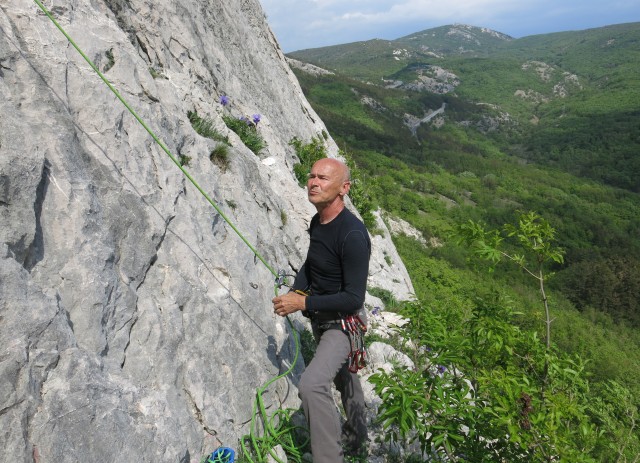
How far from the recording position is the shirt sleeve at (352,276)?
336 centimetres

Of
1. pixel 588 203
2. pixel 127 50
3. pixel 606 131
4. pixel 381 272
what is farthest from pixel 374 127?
pixel 127 50

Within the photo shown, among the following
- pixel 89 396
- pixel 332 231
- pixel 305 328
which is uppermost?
pixel 332 231

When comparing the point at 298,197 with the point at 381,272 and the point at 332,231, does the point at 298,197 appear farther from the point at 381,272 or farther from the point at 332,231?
the point at 381,272

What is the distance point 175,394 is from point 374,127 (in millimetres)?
144242

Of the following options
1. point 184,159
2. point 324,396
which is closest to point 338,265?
point 324,396

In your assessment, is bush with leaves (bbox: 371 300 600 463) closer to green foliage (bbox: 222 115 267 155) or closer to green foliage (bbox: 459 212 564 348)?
green foliage (bbox: 459 212 564 348)

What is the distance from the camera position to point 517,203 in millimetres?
92000

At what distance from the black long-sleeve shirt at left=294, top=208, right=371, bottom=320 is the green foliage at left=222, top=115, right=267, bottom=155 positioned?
5471 mm

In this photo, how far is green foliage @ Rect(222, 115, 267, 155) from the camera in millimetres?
8531

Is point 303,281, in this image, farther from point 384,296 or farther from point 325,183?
point 384,296

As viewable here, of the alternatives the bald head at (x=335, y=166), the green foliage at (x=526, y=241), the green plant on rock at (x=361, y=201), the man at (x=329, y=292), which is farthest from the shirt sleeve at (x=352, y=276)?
the green plant on rock at (x=361, y=201)

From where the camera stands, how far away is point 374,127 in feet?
462

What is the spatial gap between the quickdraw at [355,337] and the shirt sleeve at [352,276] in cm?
20

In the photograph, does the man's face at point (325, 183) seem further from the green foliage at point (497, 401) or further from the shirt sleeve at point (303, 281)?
the green foliage at point (497, 401)
